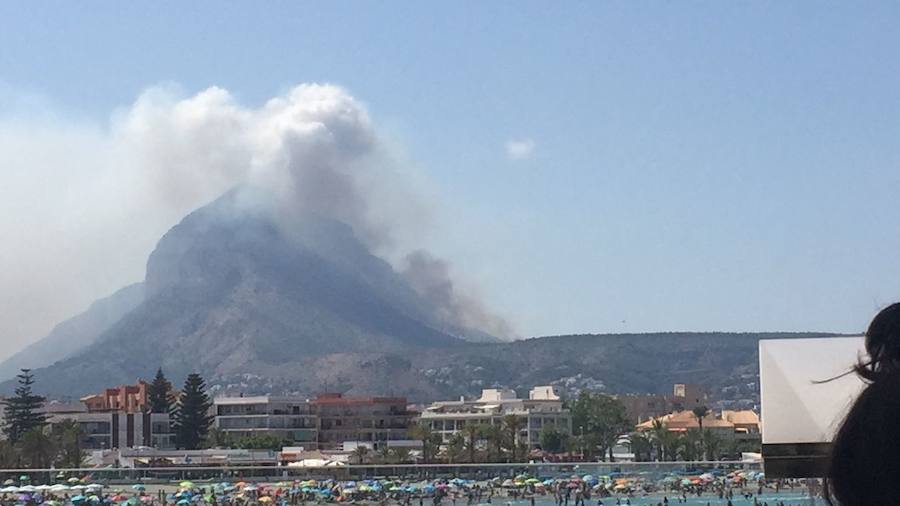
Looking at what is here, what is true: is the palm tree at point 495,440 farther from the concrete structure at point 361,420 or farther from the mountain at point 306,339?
the mountain at point 306,339

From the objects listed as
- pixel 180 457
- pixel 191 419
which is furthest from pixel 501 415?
pixel 180 457

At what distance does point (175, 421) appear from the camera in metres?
57.3

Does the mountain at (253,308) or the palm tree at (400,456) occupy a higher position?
the mountain at (253,308)

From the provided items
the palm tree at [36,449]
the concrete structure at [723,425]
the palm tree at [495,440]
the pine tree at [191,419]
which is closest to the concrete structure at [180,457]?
the palm tree at [36,449]

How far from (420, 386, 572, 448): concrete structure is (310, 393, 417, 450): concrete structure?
3.81ft

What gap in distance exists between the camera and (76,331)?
194m

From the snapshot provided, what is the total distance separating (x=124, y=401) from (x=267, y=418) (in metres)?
6.00

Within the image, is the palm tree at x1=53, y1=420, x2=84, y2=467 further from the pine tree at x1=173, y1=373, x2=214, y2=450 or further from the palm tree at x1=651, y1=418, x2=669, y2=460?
the palm tree at x1=651, y1=418, x2=669, y2=460

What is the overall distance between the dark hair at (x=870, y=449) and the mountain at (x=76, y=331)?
7475 inches

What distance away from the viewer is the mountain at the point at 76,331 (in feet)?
624

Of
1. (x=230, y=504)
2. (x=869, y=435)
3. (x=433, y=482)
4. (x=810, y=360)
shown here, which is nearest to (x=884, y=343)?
(x=869, y=435)

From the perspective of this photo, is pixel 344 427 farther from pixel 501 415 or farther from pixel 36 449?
pixel 36 449

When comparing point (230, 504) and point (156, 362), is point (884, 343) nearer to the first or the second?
point (230, 504)

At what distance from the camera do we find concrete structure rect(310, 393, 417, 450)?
217ft
